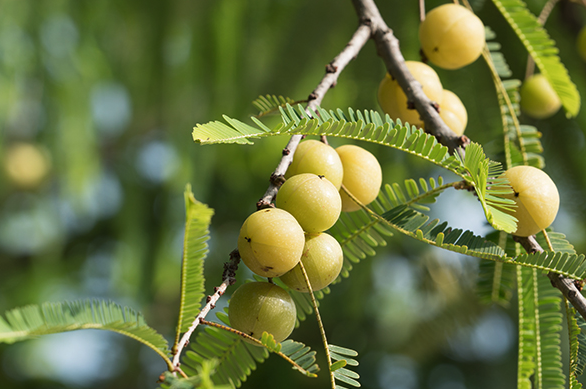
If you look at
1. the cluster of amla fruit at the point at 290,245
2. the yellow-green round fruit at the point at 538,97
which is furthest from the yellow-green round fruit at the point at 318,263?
the yellow-green round fruit at the point at 538,97

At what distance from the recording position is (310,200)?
22.8 inches

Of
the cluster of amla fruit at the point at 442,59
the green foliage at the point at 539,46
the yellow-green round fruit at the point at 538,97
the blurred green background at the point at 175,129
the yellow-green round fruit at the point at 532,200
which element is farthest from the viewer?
the blurred green background at the point at 175,129

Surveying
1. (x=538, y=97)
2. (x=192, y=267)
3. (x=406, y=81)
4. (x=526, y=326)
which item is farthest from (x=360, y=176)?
(x=538, y=97)

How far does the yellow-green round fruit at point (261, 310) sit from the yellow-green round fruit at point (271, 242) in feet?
0.12

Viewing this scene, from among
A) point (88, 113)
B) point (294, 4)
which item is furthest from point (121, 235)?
point (294, 4)

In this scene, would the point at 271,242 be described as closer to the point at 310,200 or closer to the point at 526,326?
the point at 310,200

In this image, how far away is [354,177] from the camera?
2.40 feet

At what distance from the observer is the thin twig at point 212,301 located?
462 millimetres

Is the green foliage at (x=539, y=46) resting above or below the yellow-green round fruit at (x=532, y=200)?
above

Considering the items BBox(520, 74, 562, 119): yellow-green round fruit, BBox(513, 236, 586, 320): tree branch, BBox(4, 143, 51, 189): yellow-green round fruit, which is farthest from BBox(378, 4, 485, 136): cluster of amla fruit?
BBox(4, 143, 51, 189): yellow-green round fruit

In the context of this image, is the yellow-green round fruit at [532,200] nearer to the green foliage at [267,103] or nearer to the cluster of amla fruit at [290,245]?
the cluster of amla fruit at [290,245]

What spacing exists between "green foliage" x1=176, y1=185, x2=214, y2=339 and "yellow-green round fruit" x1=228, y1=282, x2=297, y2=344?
0.06m

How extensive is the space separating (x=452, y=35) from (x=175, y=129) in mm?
1099

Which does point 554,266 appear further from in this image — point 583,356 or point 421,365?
point 421,365
